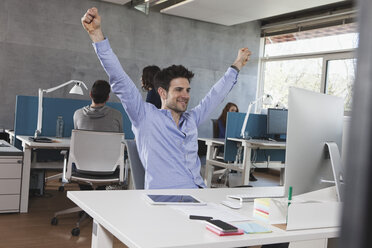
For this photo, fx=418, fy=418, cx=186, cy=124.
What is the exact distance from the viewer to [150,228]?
1.21 metres

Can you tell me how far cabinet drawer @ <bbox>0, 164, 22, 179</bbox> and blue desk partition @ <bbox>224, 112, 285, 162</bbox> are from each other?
2844 millimetres

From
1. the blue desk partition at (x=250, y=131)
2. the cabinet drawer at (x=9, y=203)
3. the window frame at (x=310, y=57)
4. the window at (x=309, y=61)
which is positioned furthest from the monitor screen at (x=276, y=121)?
the cabinet drawer at (x=9, y=203)

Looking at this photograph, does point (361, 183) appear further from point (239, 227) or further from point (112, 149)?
point (112, 149)

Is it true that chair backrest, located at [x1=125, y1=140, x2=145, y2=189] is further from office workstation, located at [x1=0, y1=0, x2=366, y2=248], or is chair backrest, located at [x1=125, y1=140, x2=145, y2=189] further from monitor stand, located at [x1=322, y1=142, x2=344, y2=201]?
monitor stand, located at [x1=322, y1=142, x2=344, y2=201]

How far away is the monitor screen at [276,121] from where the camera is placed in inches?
239

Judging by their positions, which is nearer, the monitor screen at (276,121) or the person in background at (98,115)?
the person in background at (98,115)

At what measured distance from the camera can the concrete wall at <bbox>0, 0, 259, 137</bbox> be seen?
23.4 feet

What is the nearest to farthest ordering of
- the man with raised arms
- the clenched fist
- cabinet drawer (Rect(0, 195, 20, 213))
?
the clenched fist < the man with raised arms < cabinet drawer (Rect(0, 195, 20, 213))

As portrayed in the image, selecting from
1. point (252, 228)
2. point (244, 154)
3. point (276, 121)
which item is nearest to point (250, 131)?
point (276, 121)

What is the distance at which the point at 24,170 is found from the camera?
163 inches

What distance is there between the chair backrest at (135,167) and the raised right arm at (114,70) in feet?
0.50

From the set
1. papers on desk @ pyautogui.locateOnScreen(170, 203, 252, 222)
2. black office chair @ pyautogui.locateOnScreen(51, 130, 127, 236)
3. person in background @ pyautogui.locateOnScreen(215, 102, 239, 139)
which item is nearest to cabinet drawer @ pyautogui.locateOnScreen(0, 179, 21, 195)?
black office chair @ pyautogui.locateOnScreen(51, 130, 127, 236)

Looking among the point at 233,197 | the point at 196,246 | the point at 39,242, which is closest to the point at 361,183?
the point at 196,246

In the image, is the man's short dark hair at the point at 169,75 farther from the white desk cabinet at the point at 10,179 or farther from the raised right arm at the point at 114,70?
the white desk cabinet at the point at 10,179
